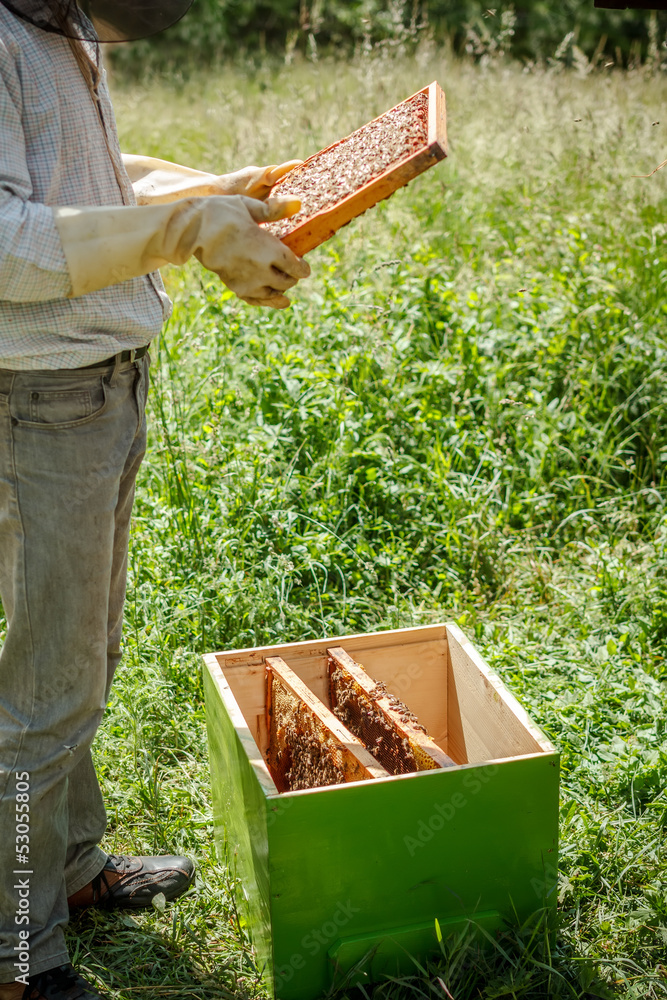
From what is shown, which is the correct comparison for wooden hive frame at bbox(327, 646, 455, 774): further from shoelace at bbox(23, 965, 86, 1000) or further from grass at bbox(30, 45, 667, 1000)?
shoelace at bbox(23, 965, 86, 1000)

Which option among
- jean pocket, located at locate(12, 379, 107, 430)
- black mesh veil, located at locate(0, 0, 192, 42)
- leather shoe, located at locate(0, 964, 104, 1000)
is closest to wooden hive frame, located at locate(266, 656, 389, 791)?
leather shoe, located at locate(0, 964, 104, 1000)

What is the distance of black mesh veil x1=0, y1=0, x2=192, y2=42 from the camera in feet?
5.07

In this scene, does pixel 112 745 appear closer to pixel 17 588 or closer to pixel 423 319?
pixel 17 588

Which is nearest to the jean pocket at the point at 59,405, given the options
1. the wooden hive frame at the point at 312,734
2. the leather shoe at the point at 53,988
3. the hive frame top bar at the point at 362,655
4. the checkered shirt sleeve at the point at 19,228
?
the checkered shirt sleeve at the point at 19,228

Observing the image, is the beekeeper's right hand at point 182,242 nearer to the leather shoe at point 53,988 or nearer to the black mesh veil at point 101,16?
the black mesh veil at point 101,16

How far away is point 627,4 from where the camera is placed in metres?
2.04

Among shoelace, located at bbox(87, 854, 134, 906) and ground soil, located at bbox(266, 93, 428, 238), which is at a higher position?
ground soil, located at bbox(266, 93, 428, 238)

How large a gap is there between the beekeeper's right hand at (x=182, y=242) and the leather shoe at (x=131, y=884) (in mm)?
1411

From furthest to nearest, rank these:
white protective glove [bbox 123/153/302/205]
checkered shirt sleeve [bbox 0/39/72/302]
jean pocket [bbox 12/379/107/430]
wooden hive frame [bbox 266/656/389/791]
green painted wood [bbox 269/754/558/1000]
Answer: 1. white protective glove [bbox 123/153/302/205]
2. wooden hive frame [bbox 266/656/389/791]
3. green painted wood [bbox 269/754/558/1000]
4. jean pocket [bbox 12/379/107/430]
5. checkered shirt sleeve [bbox 0/39/72/302]

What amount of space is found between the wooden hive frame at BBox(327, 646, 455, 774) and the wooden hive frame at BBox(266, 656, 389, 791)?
96 millimetres

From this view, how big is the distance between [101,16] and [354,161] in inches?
22.2

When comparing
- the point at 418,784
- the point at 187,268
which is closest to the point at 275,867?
the point at 418,784

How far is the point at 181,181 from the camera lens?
2137mm

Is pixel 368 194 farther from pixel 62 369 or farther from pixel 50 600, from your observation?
pixel 50 600
